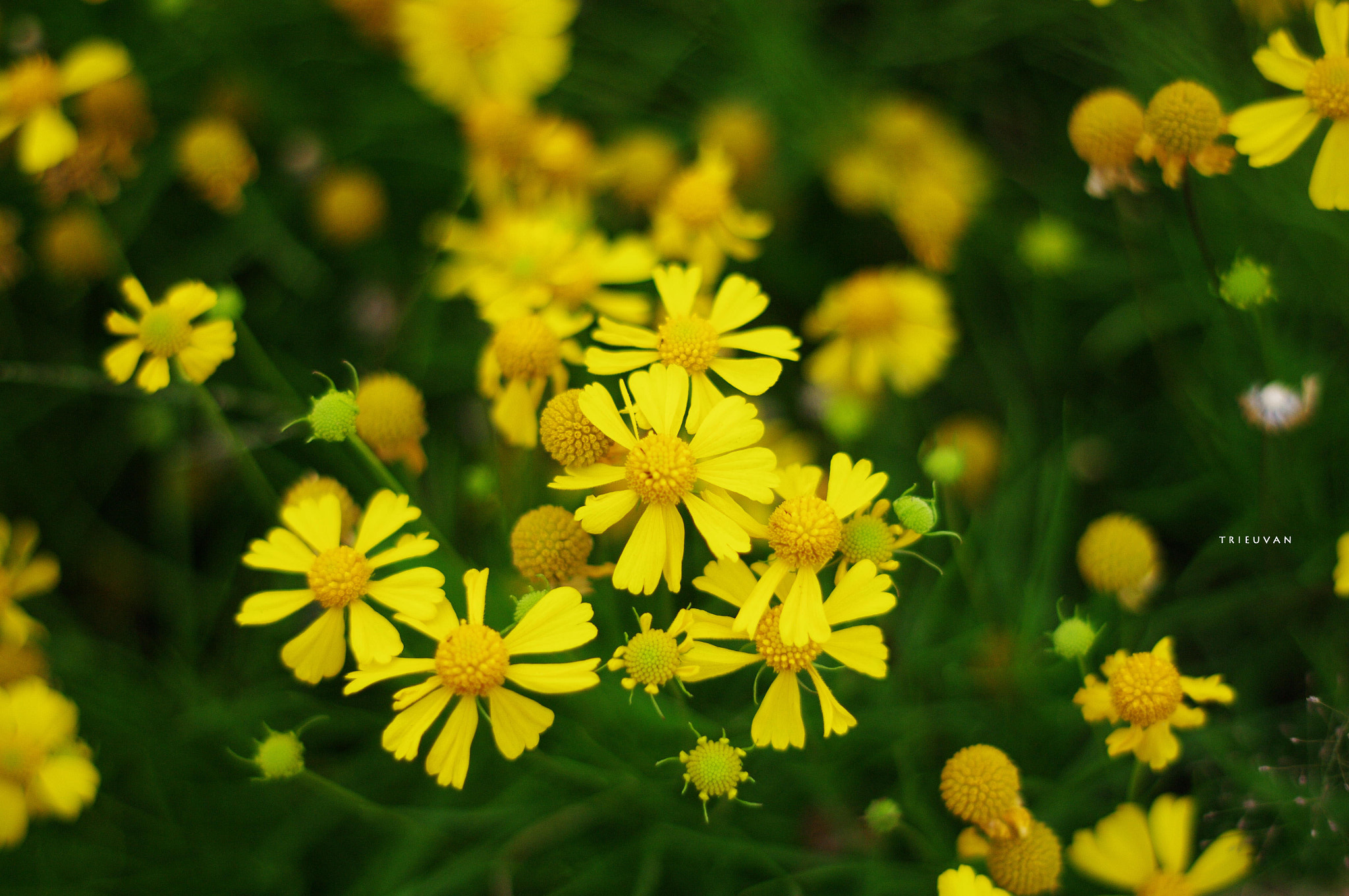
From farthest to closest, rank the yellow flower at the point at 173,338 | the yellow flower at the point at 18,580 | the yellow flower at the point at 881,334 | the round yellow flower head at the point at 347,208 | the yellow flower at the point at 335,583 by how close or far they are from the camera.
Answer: the round yellow flower head at the point at 347,208, the yellow flower at the point at 881,334, the yellow flower at the point at 18,580, the yellow flower at the point at 173,338, the yellow flower at the point at 335,583

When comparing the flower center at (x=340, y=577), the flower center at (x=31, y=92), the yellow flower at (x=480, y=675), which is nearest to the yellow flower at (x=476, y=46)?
the flower center at (x=31, y=92)

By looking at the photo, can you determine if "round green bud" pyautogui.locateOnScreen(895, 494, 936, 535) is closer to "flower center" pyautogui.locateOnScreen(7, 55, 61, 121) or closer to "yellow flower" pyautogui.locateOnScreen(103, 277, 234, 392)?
"yellow flower" pyautogui.locateOnScreen(103, 277, 234, 392)

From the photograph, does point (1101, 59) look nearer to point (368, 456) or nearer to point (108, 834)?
point (368, 456)

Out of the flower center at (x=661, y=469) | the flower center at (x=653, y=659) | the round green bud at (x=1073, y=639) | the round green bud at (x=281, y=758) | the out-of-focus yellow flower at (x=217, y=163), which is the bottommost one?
the round green bud at (x=281, y=758)

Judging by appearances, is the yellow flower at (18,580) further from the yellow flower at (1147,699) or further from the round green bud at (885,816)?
the yellow flower at (1147,699)

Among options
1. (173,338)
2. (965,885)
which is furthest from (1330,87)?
(173,338)

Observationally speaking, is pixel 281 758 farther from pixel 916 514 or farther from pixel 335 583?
pixel 916 514
